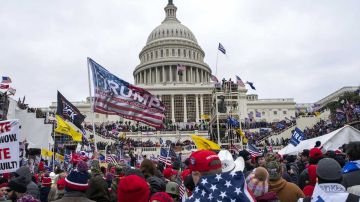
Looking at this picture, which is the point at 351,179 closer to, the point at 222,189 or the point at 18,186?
the point at 222,189

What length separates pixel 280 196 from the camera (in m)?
5.93

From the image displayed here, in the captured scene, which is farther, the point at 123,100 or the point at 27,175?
the point at 123,100

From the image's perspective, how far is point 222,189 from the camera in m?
3.67

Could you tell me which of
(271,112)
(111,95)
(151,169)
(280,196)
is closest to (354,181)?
(280,196)

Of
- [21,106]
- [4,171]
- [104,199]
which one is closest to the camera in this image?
[104,199]

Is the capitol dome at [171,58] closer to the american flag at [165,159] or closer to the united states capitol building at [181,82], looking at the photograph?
the united states capitol building at [181,82]

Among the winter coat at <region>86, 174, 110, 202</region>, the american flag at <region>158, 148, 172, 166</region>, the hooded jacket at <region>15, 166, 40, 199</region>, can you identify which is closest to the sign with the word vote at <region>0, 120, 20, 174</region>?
the hooded jacket at <region>15, 166, 40, 199</region>

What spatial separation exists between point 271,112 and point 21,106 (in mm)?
79967

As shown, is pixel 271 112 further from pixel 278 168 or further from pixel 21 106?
pixel 278 168

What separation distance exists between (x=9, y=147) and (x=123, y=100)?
6272mm

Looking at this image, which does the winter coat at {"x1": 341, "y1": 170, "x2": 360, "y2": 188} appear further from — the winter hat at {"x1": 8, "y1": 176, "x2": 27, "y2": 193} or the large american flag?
the large american flag

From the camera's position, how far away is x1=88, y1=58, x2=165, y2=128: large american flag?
554 inches

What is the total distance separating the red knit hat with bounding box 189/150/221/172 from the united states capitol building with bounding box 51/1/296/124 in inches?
3235

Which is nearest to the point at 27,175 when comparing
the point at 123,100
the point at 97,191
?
the point at 97,191
